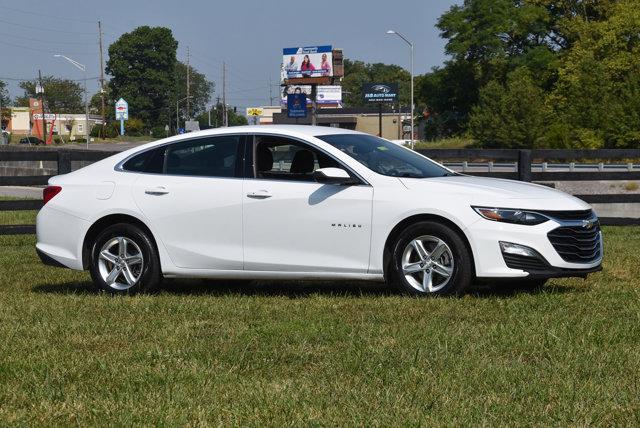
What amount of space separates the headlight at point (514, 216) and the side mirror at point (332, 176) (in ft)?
4.04

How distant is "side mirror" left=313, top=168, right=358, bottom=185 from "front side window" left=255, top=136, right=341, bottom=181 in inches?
9.9

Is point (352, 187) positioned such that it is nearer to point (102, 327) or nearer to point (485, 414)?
point (102, 327)

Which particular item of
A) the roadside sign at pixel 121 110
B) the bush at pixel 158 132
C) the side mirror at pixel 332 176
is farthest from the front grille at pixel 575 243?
the bush at pixel 158 132

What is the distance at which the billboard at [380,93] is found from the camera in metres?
140

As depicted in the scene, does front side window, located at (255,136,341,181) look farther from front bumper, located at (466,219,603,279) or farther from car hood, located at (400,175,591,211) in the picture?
front bumper, located at (466,219,603,279)

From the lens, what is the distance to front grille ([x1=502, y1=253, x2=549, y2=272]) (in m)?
8.95

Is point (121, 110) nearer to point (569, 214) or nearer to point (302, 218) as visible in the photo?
point (302, 218)

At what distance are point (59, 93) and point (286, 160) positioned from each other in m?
160

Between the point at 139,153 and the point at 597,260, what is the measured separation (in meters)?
4.33

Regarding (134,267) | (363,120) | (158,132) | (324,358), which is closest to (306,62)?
(363,120)

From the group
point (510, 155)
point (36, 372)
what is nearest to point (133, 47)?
point (510, 155)

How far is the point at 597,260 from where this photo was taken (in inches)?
372

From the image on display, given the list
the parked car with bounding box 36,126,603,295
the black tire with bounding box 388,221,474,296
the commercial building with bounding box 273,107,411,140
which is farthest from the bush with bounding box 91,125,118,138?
the black tire with bounding box 388,221,474,296

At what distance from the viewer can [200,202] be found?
32.4ft
